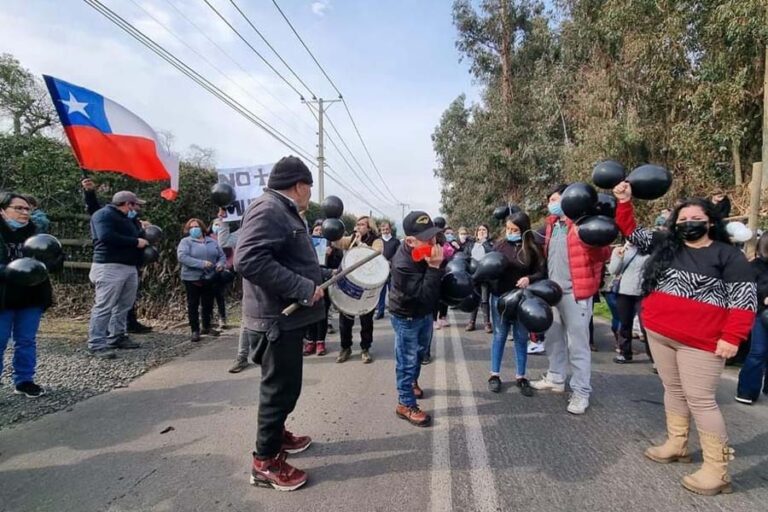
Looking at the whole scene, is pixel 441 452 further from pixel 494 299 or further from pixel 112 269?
pixel 112 269

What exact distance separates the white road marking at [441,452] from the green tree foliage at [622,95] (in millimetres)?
11221

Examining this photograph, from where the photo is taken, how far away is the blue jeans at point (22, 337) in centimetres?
427

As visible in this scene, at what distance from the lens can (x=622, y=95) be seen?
15.0 m

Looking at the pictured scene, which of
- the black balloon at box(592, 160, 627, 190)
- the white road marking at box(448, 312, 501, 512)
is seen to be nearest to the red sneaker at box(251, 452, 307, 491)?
the white road marking at box(448, 312, 501, 512)

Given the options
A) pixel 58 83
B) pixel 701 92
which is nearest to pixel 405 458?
pixel 58 83

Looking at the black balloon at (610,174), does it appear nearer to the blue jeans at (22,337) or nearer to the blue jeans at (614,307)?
the blue jeans at (614,307)

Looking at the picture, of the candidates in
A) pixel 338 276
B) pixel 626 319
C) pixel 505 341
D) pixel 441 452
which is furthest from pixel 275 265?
pixel 626 319

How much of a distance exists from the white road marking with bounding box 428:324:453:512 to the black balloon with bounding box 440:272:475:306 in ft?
3.57

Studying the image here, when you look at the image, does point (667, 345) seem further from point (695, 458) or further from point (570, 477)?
point (570, 477)

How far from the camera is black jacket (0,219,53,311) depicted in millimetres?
4145

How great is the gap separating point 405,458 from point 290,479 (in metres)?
0.88

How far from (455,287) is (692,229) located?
72.2 inches

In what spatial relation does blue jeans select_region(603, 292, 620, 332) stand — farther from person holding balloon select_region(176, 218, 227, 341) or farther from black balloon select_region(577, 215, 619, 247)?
person holding balloon select_region(176, 218, 227, 341)

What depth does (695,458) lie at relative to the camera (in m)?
3.27
